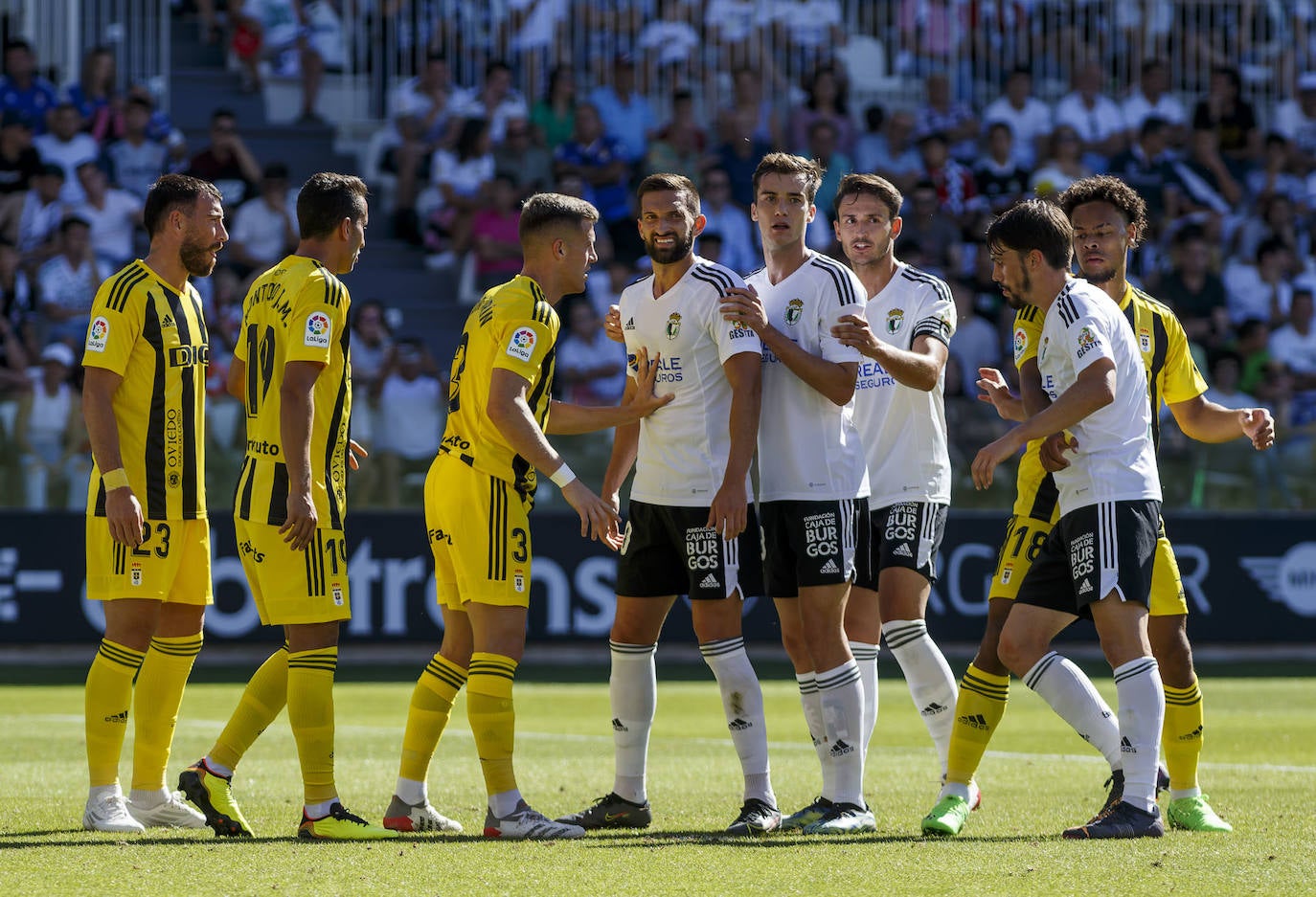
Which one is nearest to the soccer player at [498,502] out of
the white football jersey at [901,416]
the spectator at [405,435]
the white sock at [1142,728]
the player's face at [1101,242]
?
the white football jersey at [901,416]

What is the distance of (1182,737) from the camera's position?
269 inches

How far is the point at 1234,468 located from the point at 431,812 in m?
10.9

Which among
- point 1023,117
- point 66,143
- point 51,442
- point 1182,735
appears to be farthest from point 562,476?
point 1023,117

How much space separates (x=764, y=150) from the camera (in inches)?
815

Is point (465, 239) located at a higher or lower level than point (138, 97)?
lower

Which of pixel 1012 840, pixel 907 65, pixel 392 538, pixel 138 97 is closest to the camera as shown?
pixel 1012 840

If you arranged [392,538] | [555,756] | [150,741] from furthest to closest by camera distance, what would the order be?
[392,538] → [555,756] → [150,741]

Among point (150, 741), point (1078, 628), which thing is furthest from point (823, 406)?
point (1078, 628)

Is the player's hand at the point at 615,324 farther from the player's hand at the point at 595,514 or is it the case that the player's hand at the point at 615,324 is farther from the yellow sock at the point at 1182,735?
the yellow sock at the point at 1182,735

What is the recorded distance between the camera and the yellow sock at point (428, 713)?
6.68m

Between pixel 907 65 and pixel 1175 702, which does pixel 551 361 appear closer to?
pixel 1175 702

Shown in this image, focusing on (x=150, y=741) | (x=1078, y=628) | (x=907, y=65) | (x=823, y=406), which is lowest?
(x=1078, y=628)

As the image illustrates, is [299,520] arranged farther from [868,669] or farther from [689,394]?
[868,669]

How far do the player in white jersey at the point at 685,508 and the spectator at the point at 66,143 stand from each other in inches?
528
